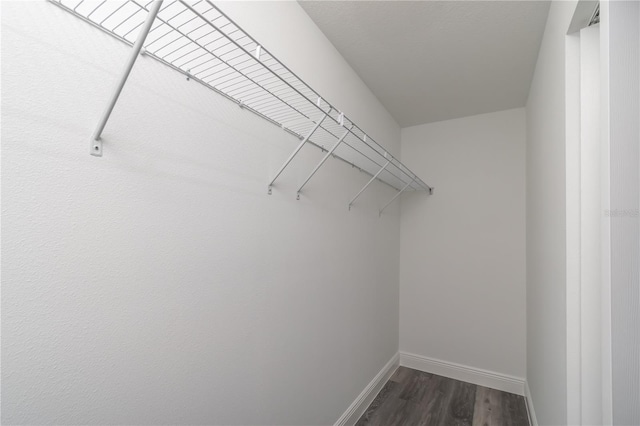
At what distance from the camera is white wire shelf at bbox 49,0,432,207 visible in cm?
69

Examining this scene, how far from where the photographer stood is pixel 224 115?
1040 millimetres

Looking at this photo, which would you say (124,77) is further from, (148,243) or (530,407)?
(530,407)

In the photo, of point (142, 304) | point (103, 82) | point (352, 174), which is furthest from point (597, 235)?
point (103, 82)

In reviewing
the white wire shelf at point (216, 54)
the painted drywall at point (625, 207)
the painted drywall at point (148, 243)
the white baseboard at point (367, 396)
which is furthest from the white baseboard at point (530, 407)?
the white wire shelf at point (216, 54)

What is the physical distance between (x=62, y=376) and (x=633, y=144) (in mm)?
1385

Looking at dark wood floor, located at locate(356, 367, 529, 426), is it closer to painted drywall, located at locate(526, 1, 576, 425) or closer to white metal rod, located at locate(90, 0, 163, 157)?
painted drywall, located at locate(526, 1, 576, 425)

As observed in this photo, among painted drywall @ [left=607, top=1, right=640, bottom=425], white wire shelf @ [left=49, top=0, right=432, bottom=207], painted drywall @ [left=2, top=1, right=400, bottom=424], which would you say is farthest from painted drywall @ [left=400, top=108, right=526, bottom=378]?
painted drywall @ [left=607, top=1, right=640, bottom=425]

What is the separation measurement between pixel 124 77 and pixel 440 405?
2.68 m

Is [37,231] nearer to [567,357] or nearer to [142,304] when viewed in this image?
[142,304]

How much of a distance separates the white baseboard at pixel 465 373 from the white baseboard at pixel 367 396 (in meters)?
0.18

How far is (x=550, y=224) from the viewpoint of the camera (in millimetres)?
1368

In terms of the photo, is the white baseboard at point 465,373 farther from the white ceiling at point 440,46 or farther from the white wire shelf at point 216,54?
the white ceiling at point 440,46

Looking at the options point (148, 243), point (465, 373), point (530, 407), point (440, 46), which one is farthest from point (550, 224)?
point (465, 373)

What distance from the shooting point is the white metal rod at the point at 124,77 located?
1.86 ft
